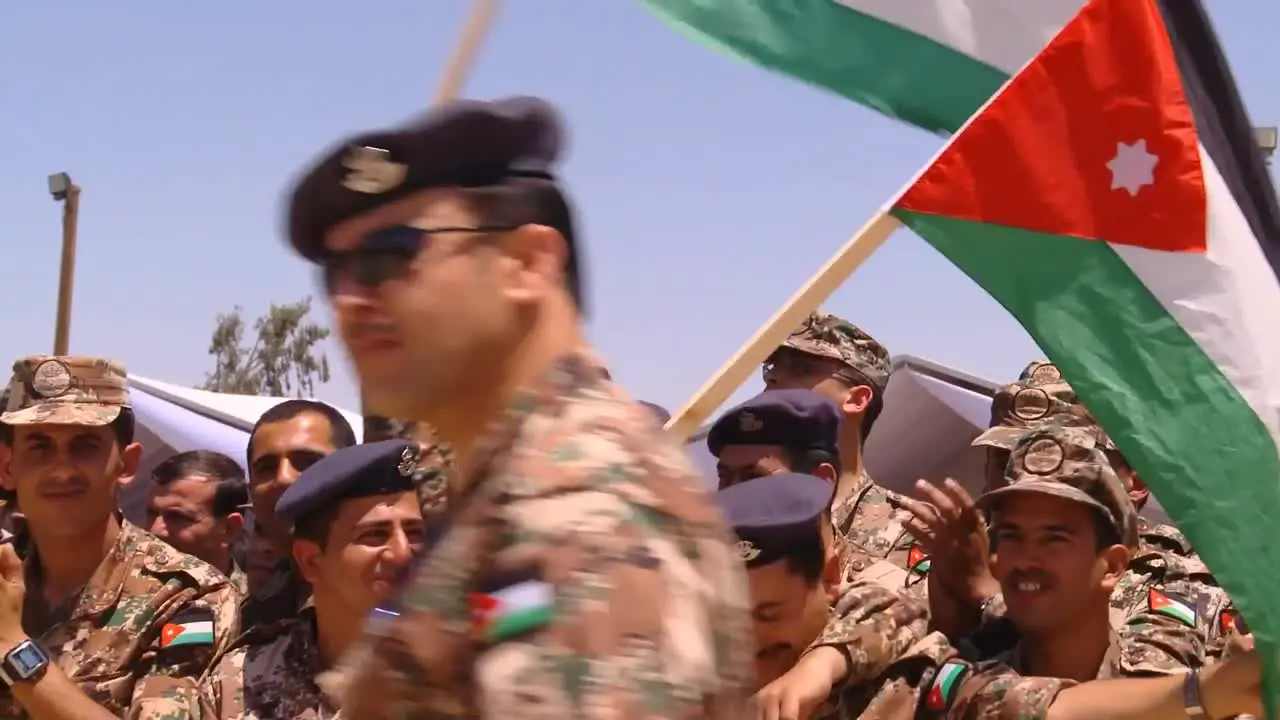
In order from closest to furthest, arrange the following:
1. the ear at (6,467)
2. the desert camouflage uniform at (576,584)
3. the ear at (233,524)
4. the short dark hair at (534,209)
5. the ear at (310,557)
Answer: the desert camouflage uniform at (576,584) < the short dark hair at (534,209) < the ear at (310,557) < the ear at (6,467) < the ear at (233,524)

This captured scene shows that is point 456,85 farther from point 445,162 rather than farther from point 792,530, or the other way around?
point 792,530

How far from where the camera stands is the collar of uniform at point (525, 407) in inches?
58.4

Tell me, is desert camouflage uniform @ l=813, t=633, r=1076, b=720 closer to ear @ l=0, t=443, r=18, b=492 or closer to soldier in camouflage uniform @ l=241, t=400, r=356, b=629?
soldier in camouflage uniform @ l=241, t=400, r=356, b=629

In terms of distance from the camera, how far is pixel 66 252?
642 inches

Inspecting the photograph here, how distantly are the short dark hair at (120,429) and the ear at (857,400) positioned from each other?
1.98 meters

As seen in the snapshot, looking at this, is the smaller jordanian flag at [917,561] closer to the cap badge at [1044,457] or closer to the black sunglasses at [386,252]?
the cap badge at [1044,457]

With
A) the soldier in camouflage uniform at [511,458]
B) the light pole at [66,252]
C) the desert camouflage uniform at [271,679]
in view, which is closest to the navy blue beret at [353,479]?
the desert camouflage uniform at [271,679]

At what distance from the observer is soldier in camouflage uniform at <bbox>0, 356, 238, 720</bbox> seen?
12.0ft

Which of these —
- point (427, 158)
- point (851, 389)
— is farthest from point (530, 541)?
point (851, 389)

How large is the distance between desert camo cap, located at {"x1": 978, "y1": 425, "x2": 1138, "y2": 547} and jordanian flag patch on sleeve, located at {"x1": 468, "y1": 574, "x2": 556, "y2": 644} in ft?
6.90

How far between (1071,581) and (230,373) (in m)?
37.5

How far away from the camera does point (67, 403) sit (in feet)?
13.3

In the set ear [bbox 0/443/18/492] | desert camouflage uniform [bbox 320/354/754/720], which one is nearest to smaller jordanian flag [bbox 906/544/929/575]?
ear [bbox 0/443/18/492]

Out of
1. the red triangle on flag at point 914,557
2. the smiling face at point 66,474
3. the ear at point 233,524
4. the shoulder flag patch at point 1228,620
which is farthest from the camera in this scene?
the ear at point 233,524
